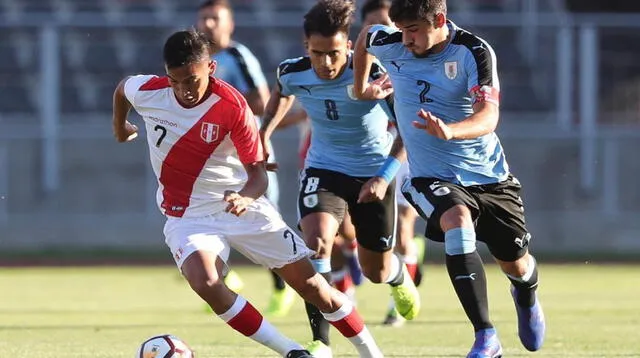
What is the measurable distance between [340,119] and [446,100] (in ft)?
4.20

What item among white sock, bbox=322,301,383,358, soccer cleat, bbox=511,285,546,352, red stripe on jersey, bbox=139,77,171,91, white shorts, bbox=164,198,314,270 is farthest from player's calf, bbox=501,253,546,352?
red stripe on jersey, bbox=139,77,171,91

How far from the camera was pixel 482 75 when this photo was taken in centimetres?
667

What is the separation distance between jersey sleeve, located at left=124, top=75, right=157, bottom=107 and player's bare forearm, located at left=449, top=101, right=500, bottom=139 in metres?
1.64

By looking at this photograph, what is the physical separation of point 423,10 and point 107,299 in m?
6.16

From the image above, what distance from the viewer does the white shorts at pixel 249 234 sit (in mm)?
6430

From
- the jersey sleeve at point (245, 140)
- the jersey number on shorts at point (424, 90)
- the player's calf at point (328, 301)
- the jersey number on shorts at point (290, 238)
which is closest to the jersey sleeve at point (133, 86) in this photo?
the jersey sleeve at point (245, 140)

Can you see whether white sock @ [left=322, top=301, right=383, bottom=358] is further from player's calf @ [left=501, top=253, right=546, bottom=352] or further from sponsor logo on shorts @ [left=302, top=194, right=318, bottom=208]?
sponsor logo on shorts @ [left=302, top=194, right=318, bottom=208]

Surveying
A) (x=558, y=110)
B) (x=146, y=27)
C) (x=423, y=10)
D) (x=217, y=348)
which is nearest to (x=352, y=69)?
(x=423, y=10)

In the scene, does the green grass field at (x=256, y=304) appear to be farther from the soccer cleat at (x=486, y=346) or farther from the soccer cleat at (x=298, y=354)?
the soccer cleat at (x=298, y=354)

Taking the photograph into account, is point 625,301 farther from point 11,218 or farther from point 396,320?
point 11,218

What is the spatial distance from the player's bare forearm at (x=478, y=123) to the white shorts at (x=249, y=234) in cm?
100

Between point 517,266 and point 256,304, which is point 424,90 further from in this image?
point 256,304

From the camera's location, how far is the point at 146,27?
1916 cm

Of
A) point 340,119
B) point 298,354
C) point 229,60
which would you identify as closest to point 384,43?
point 340,119
